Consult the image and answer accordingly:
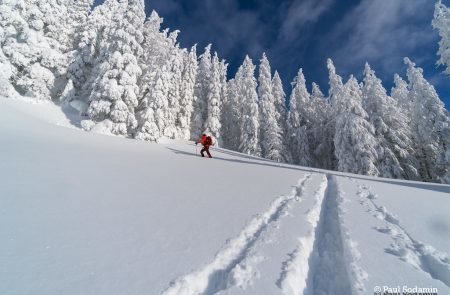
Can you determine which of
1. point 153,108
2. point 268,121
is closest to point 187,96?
point 153,108

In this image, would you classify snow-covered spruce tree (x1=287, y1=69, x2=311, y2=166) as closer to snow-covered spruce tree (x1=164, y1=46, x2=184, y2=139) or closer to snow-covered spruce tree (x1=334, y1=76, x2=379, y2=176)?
snow-covered spruce tree (x1=334, y1=76, x2=379, y2=176)

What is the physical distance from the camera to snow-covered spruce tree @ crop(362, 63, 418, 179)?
25250 mm

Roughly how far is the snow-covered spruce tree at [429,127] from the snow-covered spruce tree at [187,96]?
2838cm

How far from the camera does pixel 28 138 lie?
1081 cm

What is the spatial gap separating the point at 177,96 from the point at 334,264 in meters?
35.5

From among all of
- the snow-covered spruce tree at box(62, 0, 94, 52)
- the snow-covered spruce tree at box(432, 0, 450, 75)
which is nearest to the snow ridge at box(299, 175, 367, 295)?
the snow-covered spruce tree at box(432, 0, 450, 75)

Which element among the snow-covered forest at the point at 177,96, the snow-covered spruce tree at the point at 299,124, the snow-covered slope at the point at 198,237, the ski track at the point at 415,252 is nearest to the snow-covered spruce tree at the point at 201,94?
the snow-covered forest at the point at 177,96

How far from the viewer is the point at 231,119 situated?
48062mm

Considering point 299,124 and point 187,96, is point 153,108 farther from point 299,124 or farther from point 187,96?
point 299,124

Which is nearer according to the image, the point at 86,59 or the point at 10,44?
the point at 10,44

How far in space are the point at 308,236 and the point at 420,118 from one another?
30.0 m

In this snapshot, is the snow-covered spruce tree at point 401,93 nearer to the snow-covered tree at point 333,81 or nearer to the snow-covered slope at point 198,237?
the snow-covered tree at point 333,81

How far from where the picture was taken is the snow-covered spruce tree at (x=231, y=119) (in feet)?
155

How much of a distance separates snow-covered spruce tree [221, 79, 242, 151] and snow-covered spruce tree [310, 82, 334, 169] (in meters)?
13.5
